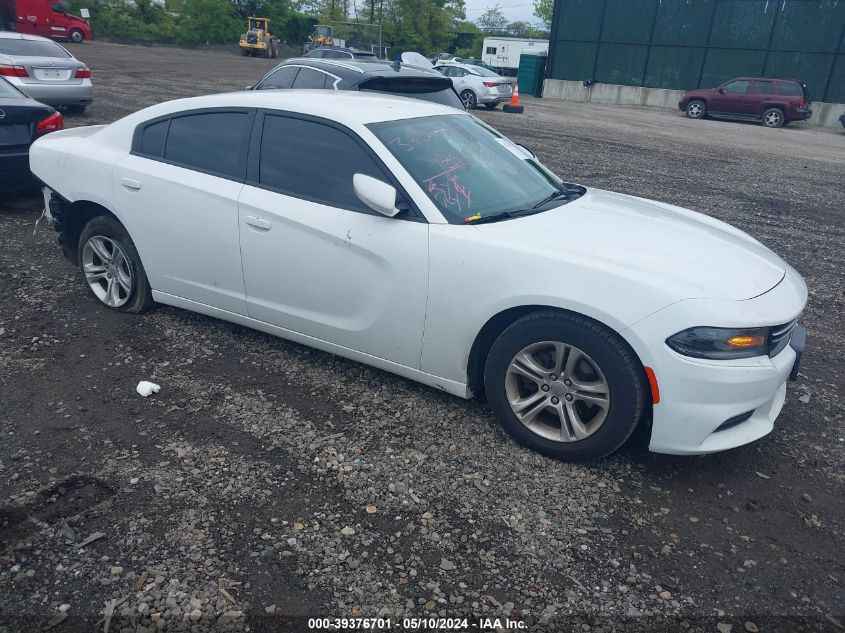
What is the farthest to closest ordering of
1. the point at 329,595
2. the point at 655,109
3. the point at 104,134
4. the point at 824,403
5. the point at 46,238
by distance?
1. the point at 655,109
2. the point at 46,238
3. the point at 104,134
4. the point at 824,403
5. the point at 329,595

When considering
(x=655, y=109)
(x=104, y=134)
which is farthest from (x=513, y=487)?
(x=655, y=109)

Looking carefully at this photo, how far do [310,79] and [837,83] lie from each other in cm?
2591

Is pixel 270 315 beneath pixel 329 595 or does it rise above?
above

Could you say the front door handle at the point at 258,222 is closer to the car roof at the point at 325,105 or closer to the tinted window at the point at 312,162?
the tinted window at the point at 312,162

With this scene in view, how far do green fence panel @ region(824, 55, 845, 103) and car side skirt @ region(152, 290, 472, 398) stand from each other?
29968 millimetres

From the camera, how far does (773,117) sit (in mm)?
23703

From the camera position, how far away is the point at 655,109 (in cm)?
2958

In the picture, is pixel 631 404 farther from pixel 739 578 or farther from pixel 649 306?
pixel 739 578

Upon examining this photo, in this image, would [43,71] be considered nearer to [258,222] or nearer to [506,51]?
[258,222]

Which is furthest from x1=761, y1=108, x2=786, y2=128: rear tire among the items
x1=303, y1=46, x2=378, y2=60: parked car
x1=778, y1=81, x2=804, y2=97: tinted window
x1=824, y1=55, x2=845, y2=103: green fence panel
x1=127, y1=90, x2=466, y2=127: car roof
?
x1=127, y1=90, x2=466, y2=127: car roof

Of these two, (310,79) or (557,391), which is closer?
(557,391)

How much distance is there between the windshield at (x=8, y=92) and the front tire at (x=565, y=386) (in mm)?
6524

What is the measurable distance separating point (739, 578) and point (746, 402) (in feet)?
2.65

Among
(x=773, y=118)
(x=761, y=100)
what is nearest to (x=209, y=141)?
(x=761, y=100)
